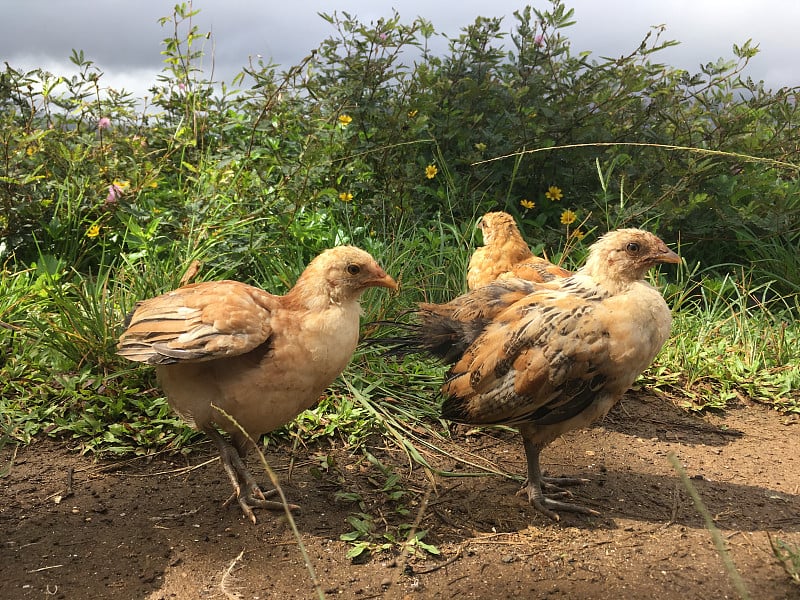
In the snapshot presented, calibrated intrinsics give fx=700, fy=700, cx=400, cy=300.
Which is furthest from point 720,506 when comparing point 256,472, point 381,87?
point 381,87

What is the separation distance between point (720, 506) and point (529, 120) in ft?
10.6

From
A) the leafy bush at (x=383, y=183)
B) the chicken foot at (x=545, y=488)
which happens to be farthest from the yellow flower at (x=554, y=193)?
the chicken foot at (x=545, y=488)

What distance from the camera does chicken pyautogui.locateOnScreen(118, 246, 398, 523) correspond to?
2637mm

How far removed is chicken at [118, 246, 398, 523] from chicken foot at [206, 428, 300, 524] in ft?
0.07

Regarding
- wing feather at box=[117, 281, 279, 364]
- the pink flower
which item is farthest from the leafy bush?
wing feather at box=[117, 281, 279, 364]

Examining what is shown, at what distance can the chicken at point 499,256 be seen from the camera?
412 cm

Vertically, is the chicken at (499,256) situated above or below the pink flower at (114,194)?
below

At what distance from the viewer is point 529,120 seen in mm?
5367

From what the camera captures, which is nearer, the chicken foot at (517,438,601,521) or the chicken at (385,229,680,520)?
the chicken at (385,229,680,520)

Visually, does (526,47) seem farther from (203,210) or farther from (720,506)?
(720,506)

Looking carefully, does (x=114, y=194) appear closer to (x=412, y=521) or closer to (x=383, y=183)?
(x=383, y=183)

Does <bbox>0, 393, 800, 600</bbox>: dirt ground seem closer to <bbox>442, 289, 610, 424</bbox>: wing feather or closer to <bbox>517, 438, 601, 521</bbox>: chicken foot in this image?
<bbox>517, 438, 601, 521</bbox>: chicken foot

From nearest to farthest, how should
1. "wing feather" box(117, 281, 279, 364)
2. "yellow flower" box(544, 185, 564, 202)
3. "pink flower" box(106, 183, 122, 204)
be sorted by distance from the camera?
1. "wing feather" box(117, 281, 279, 364)
2. "pink flower" box(106, 183, 122, 204)
3. "yellow flower" box(544, 185, 564, 202)

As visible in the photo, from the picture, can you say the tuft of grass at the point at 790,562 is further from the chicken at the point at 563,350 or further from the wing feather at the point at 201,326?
the wing feather at the point at 201,326
